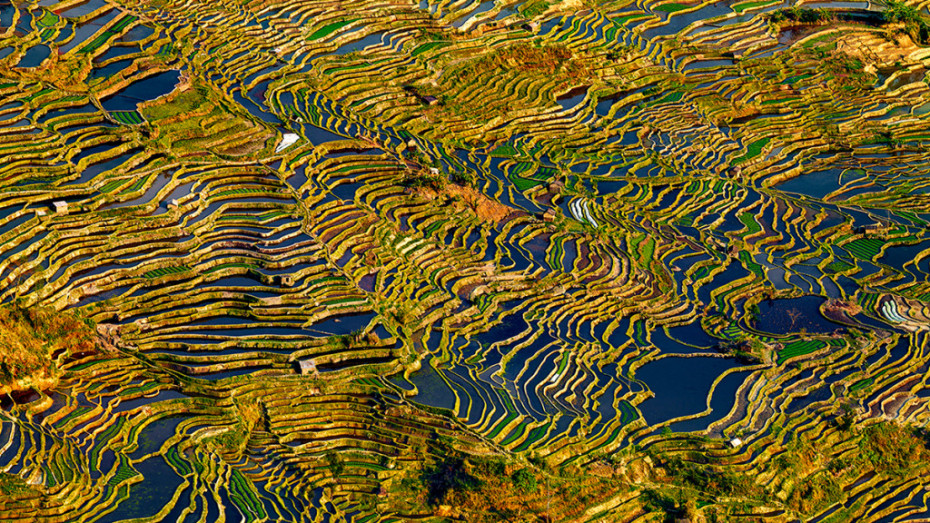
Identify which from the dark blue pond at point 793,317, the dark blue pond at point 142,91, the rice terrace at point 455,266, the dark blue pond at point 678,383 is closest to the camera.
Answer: the rice terrace at point 455,266

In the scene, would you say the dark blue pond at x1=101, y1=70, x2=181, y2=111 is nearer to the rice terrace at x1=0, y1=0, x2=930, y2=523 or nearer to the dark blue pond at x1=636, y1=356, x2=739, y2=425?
the rice terrace at x1=0, y1=0, x2=930, y2=523

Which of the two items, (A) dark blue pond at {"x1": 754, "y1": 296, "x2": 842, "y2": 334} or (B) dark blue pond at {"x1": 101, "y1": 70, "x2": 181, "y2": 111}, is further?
(B) dark blue pond at {"x1": 101, "y1": 70, "x2": 181, "y2": 111}

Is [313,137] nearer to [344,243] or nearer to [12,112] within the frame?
[344,243]

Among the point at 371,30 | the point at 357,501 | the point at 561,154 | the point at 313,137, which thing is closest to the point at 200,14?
the point at 371,30

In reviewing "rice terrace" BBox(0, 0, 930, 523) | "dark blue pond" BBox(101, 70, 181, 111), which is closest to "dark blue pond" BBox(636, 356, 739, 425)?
"rice terrace" BBox(0, 0, 930, 523)

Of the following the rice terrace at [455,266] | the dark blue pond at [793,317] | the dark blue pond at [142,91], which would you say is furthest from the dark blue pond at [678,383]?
the dark blue pond at [142,91]

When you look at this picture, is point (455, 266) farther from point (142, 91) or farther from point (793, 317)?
point (142, 91)

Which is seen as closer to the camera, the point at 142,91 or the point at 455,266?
the point at 455,266

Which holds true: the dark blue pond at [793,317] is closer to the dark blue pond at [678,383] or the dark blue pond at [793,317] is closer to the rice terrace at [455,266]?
the rice terrace at [455,266]

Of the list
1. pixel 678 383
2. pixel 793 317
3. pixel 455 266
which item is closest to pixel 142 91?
pixel 455 266
